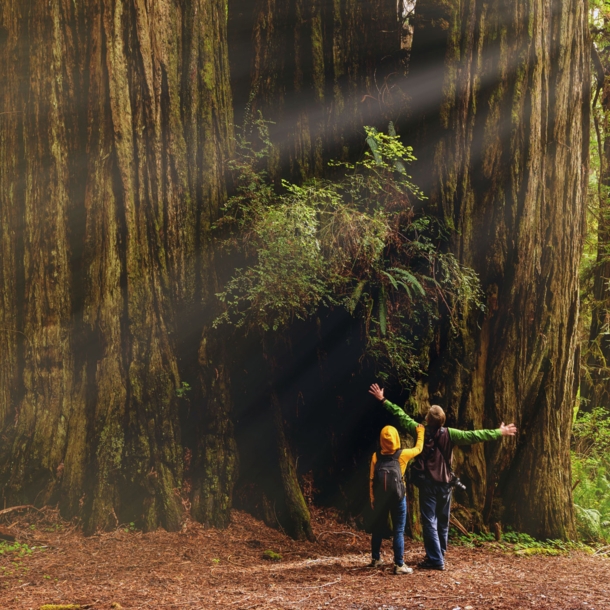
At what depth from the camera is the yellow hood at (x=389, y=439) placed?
18.1 feet

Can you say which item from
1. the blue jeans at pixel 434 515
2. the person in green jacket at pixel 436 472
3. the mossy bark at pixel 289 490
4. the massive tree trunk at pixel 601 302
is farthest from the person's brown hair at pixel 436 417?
the massive tree trunk at pixel 601 302

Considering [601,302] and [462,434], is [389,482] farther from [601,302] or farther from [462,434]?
[601,302]

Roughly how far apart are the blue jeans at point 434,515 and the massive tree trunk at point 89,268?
235 centimetres

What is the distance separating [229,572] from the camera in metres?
5.46

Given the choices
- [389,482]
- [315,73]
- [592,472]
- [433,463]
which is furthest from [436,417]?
[592,472]

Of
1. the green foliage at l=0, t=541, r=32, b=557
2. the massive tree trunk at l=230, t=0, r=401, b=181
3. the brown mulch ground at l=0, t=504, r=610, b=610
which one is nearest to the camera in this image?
the brown mulch ground at l=0, t=504, r=610, b=610

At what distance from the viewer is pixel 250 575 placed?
5.39 m

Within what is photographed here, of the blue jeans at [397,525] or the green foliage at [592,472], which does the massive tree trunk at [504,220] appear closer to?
the green foliage at [592,472]

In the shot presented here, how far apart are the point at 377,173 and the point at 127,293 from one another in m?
3.43

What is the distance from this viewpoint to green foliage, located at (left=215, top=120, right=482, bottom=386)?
21.7 feet

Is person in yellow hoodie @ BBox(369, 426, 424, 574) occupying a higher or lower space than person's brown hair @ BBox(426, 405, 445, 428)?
lower

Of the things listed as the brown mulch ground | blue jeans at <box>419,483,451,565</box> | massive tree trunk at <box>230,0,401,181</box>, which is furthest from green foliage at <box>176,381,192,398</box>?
massive tree trunk at <box>230,0,401,181</box>

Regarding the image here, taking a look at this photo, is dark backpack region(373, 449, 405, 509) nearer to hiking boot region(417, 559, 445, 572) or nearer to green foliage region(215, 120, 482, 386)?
hiking boot region(417, 559, 445, 572)

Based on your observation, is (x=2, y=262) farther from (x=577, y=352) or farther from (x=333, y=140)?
(x=577, y=352)
